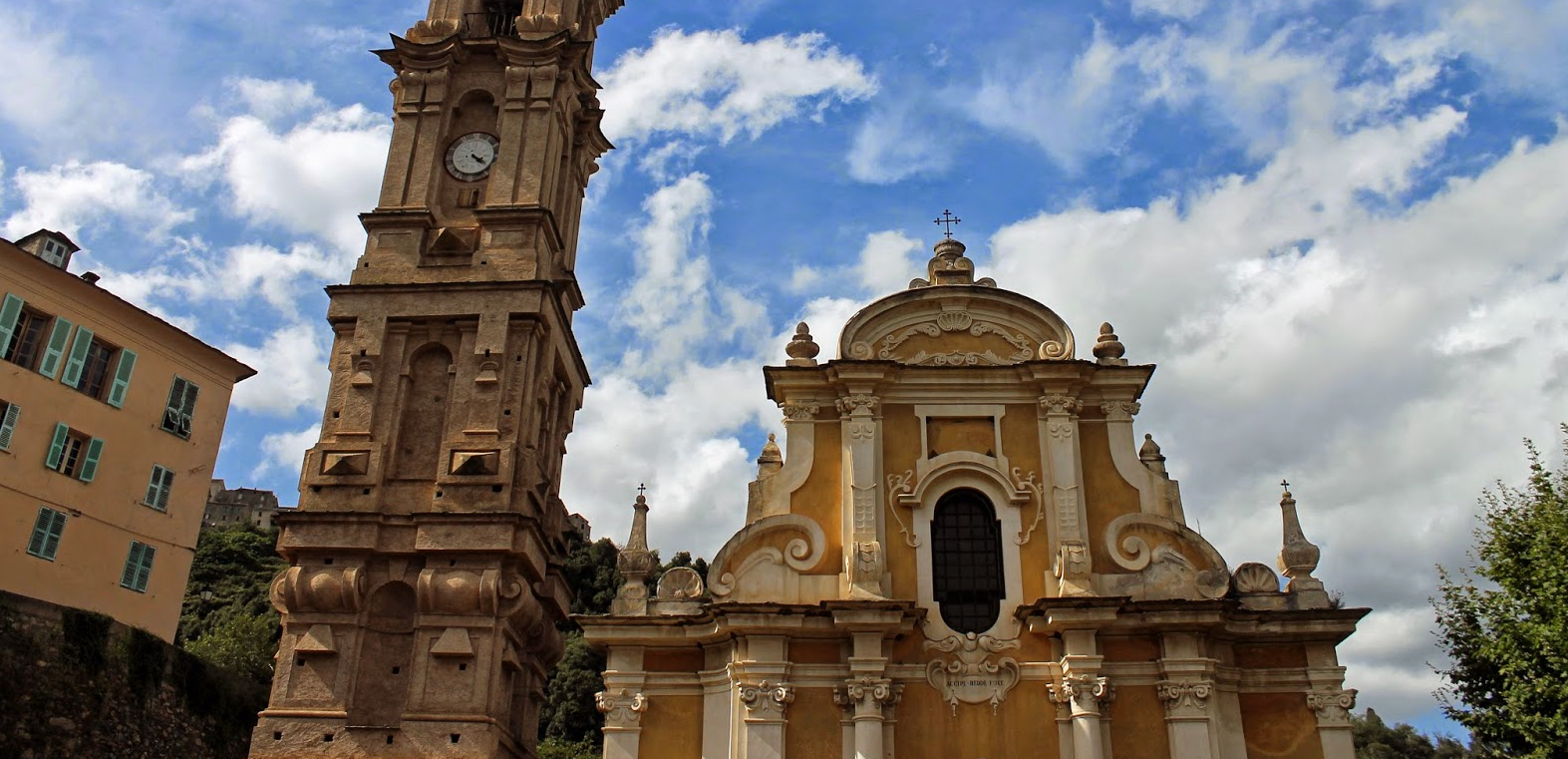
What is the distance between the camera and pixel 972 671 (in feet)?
57.2

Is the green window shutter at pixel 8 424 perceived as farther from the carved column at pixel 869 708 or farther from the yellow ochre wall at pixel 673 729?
the carved column at pixel 869 708

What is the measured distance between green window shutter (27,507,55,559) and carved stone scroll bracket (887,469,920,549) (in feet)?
55.4

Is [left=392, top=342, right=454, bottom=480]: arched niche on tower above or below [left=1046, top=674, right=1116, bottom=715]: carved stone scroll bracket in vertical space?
above

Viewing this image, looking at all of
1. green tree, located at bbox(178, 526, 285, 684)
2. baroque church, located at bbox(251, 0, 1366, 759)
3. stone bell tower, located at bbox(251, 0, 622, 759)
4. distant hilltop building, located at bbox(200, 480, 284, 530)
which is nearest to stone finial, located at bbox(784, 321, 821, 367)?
baroque church, located at bbox(251, 0, 1366, 759)

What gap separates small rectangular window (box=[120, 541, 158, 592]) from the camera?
25.9m

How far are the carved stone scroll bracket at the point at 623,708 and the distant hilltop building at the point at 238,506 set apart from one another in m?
76.5

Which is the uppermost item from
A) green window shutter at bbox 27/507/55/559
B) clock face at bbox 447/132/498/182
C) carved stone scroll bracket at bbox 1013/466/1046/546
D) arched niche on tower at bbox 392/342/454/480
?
clock face at bbox 447/132/498/182

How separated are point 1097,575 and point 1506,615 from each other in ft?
18.1

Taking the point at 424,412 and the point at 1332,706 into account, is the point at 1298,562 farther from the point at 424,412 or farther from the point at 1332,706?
the point at 424,412

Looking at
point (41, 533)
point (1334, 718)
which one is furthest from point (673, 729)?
point (41, 533)

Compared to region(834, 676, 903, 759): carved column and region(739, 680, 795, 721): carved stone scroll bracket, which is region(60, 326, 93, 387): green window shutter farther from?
region(834, 676, 903, 759): carved column

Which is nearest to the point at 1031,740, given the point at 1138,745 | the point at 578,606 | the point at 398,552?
the point at 1138,745

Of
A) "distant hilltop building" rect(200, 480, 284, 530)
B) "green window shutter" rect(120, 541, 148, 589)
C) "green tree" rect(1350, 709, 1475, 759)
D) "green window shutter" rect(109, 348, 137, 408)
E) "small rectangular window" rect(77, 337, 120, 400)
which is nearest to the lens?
"small rectangular window" rect(77, 337, 120, 400)

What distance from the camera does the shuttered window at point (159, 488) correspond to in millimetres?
26731
